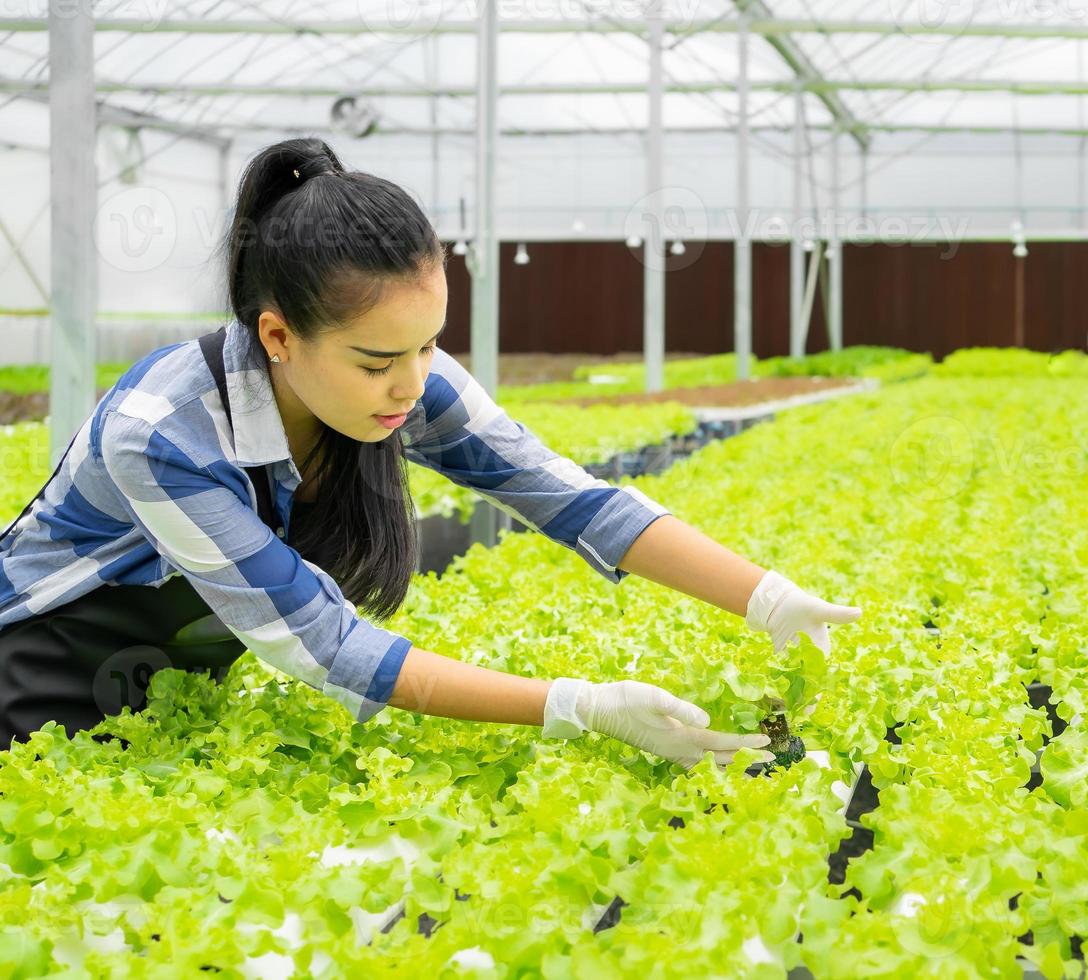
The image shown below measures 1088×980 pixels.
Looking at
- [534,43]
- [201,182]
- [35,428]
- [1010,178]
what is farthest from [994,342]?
[35,428]

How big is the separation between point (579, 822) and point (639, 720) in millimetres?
312

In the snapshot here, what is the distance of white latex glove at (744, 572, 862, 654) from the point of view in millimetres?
2320

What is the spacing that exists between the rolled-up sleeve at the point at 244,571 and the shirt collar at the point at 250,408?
9 centimetres

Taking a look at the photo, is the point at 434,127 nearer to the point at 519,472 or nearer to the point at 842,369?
the point at 842,369

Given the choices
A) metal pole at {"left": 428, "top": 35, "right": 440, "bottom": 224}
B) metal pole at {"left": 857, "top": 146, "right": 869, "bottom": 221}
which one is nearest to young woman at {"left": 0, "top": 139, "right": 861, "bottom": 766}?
metal pole at {"left": 428, "top": 35, "right": 440, "bottom": 224}

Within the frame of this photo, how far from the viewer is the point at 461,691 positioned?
6.40 feet

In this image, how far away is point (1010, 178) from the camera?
24.4 m

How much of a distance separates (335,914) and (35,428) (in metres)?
5.61

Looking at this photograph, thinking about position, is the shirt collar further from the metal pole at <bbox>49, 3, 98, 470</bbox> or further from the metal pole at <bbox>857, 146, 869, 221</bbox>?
the metal pole at <bbox>857, 146, 869, 221</bbox>

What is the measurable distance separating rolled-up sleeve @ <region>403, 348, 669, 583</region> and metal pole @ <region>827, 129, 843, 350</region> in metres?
20.6

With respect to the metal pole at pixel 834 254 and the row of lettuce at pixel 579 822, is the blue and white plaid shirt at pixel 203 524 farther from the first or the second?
the metal pole at pixel 834 254

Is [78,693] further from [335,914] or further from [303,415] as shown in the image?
[335,914]

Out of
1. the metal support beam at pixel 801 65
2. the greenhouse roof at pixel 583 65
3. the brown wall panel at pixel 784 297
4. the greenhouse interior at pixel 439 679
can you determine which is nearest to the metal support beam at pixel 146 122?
the greenhouse roof at pixel 583 65

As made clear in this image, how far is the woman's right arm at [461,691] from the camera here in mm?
1951
